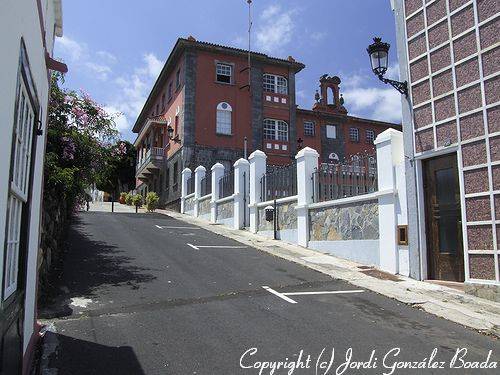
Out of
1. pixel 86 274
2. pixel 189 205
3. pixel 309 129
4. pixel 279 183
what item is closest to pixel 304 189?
pixel 279 183

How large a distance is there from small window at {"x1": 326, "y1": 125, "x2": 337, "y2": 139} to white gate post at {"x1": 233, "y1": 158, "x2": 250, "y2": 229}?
21658 mm

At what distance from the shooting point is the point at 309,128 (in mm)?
37531

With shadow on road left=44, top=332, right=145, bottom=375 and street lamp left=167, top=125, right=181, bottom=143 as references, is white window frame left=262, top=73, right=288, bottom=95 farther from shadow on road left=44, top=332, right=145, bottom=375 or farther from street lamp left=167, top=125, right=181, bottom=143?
shadow on road left=44, top=332, right=145, bottom=375

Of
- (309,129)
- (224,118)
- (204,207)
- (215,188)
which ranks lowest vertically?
(204,207)

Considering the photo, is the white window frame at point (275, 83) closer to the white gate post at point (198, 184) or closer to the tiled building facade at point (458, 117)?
the white gate post at point (198, 184)

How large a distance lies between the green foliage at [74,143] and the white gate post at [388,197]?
6030 millimetres

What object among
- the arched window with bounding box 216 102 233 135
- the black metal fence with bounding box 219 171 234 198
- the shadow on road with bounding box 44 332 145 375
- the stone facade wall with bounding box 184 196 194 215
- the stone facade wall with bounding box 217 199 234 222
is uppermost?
the arched window with bounding box 216 102 233 135

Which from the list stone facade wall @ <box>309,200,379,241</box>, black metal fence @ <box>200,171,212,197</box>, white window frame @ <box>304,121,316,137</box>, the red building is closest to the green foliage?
stone facade wall @ <box>309,200,379,241</box>

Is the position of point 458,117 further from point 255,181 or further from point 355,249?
point 255,181

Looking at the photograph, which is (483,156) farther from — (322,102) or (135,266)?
(322,102)

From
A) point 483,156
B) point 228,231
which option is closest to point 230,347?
point 483,156

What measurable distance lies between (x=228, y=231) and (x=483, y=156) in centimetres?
1022

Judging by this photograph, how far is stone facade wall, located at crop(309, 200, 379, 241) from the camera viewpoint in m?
10.4

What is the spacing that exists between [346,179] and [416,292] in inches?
165
